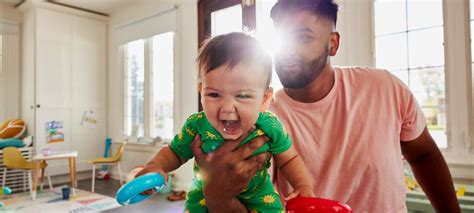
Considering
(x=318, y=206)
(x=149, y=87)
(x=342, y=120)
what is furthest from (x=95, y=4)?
(x=318, y=206)

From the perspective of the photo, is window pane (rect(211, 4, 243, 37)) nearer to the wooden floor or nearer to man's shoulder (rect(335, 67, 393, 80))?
the wooden floor

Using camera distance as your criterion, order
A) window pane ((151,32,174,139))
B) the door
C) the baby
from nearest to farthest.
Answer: the baby
window pane ((151,32,174,139))
the door

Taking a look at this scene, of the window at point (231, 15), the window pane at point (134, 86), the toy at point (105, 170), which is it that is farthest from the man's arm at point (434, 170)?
the toy at point (105, 170)

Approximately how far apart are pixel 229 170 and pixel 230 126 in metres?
0.13

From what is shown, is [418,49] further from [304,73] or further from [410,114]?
[304,73]

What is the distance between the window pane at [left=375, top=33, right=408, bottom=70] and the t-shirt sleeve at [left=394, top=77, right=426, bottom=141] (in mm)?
1674

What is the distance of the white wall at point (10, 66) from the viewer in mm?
5074

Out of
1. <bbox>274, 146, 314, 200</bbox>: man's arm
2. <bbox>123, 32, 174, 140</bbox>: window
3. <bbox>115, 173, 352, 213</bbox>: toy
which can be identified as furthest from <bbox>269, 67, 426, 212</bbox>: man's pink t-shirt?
<bbox>123, 32, 174, 140</bbox>: window

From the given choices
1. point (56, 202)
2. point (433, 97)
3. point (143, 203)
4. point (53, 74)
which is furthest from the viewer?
point (53, 74)

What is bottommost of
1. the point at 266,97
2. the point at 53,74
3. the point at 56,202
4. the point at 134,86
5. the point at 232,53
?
the point at 56,202

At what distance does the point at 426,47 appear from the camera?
2.40 metres

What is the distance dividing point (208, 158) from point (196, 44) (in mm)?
3261

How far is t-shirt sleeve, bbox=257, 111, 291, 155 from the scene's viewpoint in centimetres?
88

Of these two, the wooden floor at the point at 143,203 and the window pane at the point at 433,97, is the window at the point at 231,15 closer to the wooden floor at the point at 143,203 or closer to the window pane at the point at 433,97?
the window pane at the point at 433,97
